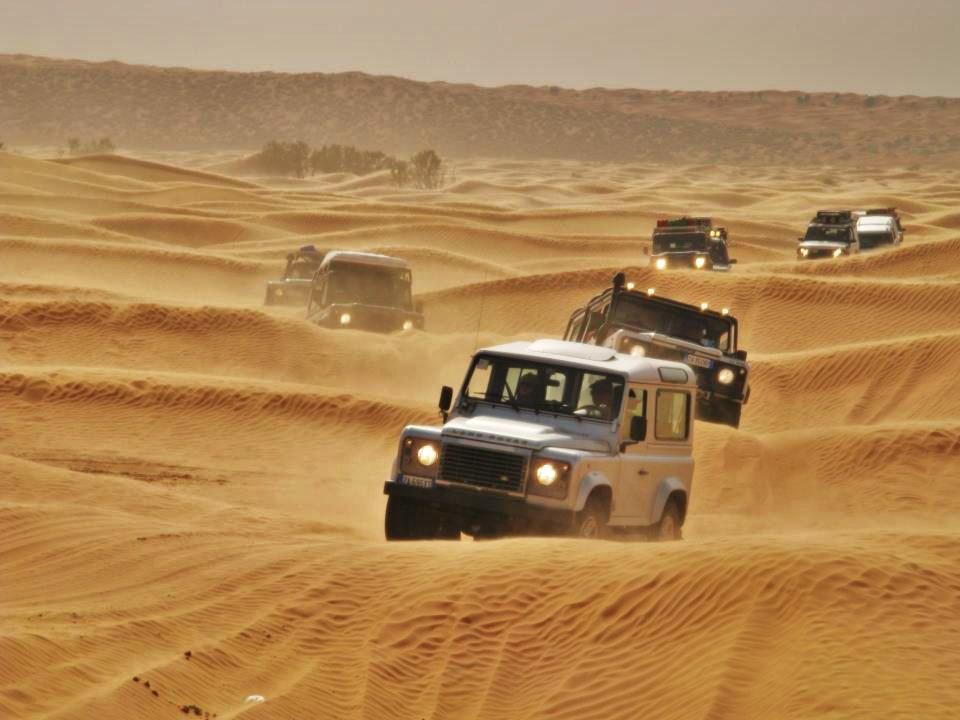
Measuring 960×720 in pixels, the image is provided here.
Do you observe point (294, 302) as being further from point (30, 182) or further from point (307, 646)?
point (30, 182)

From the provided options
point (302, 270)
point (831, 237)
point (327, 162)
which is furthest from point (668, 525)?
point (327, 162)

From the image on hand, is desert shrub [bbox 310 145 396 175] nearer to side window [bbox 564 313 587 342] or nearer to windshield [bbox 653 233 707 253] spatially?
windshield [bbox 653 233 707 253]

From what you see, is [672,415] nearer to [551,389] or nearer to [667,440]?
[667,440]

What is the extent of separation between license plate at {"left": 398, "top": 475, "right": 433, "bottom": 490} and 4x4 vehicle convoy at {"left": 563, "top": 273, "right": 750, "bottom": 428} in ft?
26.8

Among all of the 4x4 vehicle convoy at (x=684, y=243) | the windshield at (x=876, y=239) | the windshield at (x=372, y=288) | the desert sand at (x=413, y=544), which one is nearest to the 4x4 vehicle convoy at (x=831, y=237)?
the windshield at (x=876, y=239)

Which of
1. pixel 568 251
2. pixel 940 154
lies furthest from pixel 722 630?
pixel 940 154

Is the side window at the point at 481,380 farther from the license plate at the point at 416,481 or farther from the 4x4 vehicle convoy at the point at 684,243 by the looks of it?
the 4x4 vehicle convoy at the point at 684,243

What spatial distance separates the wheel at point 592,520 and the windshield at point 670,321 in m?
8.27

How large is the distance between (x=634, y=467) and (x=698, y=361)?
25.5 ft

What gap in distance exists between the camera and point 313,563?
34.7ft

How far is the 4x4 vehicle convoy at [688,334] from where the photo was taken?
19.8 meters

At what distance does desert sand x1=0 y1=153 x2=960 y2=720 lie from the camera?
331 inches

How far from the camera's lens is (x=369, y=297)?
1164 inches

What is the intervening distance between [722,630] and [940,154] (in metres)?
163
